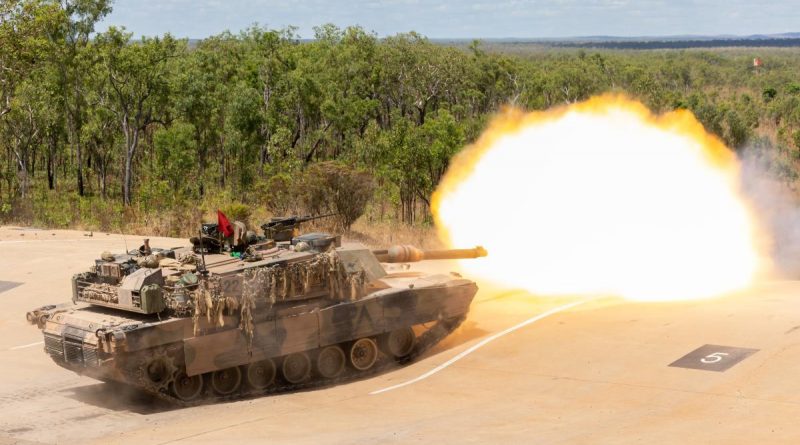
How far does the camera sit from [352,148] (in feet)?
218

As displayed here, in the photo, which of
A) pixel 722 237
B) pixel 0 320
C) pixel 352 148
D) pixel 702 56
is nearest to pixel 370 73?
pixel 352 148

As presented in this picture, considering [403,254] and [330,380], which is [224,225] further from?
[403,254]

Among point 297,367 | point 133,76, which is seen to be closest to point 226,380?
point 297,367

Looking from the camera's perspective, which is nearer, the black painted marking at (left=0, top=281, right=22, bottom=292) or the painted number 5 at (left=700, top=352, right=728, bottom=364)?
the painted number 5 at (left=700, top=352, right=728, bottom=364)

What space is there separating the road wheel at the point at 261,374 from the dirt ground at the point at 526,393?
653 mm

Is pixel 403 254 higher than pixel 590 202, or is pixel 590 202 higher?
pixel 590 202

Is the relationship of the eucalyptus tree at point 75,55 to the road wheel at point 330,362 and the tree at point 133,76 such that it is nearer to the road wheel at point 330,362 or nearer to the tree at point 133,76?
the tree at point 133,76

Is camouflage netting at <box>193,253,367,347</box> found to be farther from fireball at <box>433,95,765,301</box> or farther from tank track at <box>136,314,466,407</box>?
fireball at <box>433,95,765,301</box>

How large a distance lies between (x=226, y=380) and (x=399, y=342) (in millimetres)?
3879

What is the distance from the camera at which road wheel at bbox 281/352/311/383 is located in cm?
1895

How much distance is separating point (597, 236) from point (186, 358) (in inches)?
617

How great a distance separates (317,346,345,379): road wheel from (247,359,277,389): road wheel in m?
0.94

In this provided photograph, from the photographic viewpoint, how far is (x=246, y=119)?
6219 cm

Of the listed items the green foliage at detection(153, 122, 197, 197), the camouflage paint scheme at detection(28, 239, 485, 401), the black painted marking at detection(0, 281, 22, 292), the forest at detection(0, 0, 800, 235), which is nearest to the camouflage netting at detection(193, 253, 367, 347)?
the camouflage paint scheme at detection(28, 239, 485, 401)
